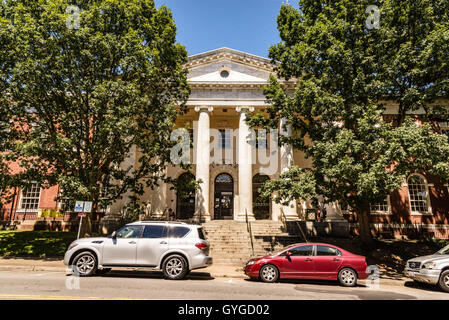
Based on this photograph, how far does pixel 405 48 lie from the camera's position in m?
12.5

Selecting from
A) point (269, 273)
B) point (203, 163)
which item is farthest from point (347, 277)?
point (203, 163)

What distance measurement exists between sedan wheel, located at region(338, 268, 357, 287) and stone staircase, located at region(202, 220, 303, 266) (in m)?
5.04

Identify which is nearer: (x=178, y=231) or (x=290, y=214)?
(x=178, y=231)

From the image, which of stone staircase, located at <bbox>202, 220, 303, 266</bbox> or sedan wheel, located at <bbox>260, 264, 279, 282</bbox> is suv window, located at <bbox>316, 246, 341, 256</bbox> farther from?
stone staircase, located at <bbox>202, 220, 303, 266</bbox>

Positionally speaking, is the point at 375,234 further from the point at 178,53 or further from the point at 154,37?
the point at 154,37

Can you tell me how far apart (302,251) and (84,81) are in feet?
42.2

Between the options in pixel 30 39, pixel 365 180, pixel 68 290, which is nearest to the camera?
pixel 68 290

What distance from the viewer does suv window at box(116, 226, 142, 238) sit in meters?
9.01

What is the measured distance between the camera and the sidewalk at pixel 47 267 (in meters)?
10.8

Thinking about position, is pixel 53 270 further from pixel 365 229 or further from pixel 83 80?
pixel 365 229

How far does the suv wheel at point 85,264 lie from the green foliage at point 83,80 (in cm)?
438

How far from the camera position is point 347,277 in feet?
30.4

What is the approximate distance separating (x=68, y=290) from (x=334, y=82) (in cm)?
1412
